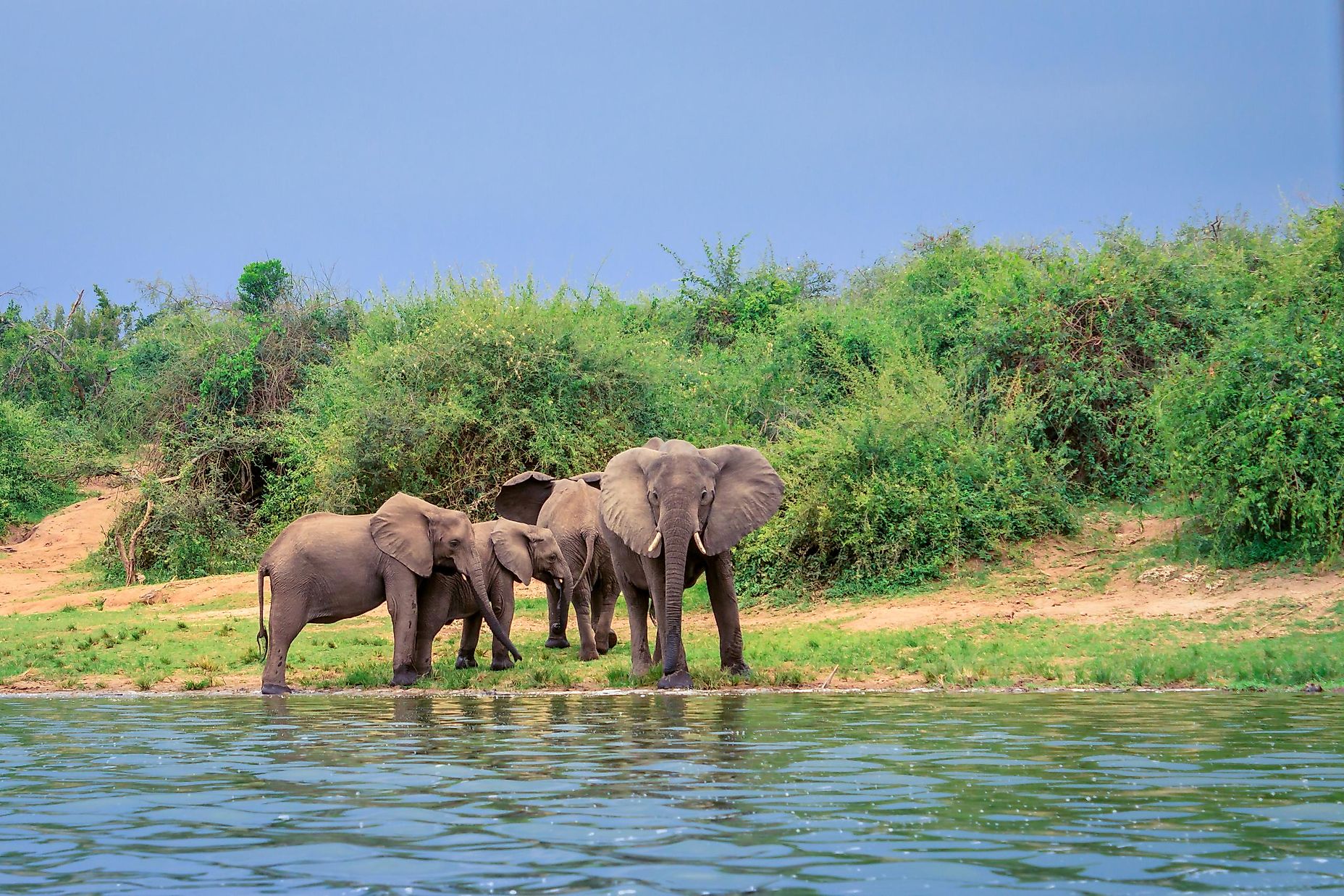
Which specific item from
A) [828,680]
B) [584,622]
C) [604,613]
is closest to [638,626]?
[828,680]

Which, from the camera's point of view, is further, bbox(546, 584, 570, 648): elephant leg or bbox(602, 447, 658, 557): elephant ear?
bbox(546, 584, 570, 648): elephant leg

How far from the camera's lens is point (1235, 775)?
767 centimetres

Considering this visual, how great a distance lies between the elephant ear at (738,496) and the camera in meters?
13.8

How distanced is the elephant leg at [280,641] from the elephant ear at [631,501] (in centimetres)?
332

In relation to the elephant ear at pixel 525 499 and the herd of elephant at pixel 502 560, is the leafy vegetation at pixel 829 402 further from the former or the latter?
the herd of elephant at pixel 502 560

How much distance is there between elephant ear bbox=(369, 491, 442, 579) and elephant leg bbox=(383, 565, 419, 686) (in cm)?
15

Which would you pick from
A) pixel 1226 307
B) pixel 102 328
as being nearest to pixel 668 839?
pixel 1226 307

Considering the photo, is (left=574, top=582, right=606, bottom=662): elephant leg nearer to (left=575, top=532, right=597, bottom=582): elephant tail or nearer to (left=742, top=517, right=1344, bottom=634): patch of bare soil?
(left=575, top=532, right=597, bottom=582): elephant tail

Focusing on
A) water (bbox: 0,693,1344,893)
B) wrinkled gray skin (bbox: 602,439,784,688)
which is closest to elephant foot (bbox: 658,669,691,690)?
wrinkled gray skin (bbox: 602,439,784,688)

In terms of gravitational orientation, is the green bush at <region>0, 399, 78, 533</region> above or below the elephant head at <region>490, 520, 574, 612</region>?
above

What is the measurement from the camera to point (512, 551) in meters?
16.0

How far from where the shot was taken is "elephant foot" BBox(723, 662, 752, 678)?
13898 mm

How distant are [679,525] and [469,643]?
3.80 m

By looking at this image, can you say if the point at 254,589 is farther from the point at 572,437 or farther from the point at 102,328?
the point at 102,328
